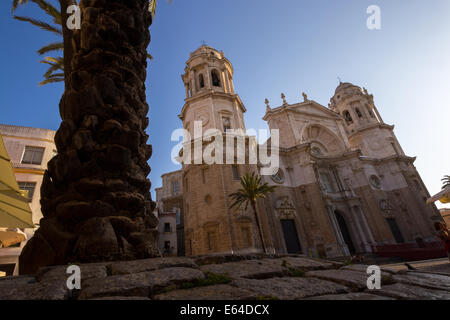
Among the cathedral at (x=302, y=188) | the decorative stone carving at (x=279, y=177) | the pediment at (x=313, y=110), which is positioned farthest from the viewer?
the pediment at (x=313, y=110)

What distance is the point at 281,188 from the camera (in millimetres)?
26812

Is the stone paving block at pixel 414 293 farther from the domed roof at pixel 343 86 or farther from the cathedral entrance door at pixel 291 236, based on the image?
the domed roof at pixel 343 86

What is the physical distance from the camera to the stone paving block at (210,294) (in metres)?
1.78

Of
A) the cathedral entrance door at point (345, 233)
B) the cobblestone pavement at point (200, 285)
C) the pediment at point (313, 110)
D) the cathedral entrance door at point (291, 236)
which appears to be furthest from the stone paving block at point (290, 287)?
the pediment at point (313, 110)

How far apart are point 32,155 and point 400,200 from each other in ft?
147

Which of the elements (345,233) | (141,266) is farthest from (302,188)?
(141,266)

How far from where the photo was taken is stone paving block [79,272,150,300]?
1.72 m

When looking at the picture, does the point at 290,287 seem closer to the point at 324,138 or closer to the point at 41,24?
the point at 41,24

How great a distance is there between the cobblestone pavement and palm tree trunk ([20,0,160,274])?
2.90 ft

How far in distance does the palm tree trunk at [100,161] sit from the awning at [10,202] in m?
3.86

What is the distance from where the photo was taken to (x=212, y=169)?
23234 millimetres

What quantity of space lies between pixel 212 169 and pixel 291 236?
1154 cm

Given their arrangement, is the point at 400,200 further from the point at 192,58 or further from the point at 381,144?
the point at 192,58

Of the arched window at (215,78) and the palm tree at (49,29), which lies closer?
the palm tree at (49,29)
